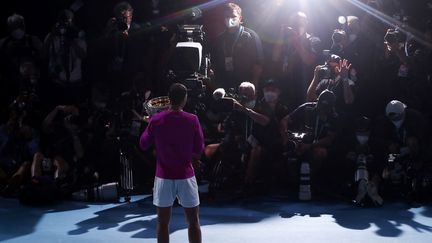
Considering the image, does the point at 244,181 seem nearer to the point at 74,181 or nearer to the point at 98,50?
the point at 74,181

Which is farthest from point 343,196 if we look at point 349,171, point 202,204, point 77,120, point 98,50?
point 98,50

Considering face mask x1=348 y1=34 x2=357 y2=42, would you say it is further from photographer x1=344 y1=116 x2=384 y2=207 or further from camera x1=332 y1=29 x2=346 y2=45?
photographer x1=344 y1=116 x2=384 y2=207

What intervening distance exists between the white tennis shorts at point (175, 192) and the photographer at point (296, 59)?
12.6 ft

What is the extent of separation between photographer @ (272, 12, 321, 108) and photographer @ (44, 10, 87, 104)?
2795 mm

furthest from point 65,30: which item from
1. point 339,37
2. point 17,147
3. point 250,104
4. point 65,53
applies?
point 339,37

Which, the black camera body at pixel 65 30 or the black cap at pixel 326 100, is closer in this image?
the black cap at pixel 326 100

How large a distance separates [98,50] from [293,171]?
134 inches

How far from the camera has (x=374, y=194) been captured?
7.04 meters

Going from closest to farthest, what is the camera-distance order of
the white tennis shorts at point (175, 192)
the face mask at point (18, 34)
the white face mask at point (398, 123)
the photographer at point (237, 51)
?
the white tennis shorts at point (175, 192) → the white face mask at point (398, 123) → the photographer at point (237, 51) → the face mask at point (18, 34)

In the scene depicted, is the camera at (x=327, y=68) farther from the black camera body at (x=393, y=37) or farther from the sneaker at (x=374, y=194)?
the sneaker at (x=374, y=194)

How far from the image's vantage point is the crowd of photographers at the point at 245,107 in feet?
24.2

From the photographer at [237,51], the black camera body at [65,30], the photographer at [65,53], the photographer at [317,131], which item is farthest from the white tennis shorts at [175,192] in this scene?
the black camera body at [65,30]

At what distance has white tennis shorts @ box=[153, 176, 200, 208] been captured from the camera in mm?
4676

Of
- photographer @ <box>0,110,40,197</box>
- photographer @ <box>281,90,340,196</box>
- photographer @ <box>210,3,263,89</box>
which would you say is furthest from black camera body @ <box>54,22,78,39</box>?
photographer @ <box>281,90,340,196</box>
